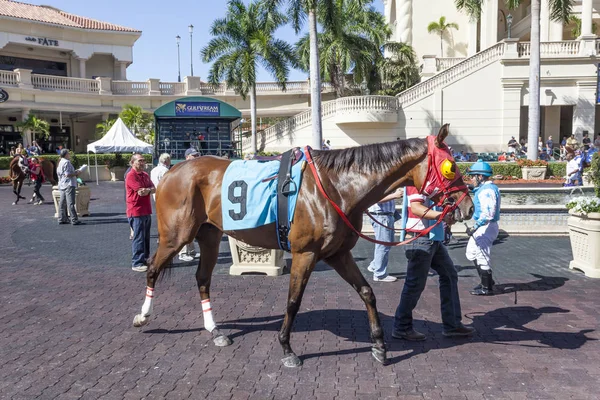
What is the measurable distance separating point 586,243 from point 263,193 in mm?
5907

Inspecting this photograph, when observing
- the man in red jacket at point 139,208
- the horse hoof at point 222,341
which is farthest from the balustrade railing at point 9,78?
the horse hoof at point 222,341

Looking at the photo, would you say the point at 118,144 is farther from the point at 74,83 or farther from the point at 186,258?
the point at 186,258

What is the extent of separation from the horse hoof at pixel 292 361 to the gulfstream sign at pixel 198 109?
1716 cm

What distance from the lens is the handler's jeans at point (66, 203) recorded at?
13641 millimetres

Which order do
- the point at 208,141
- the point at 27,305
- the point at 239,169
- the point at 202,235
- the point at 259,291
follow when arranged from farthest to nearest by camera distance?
the point at 208,141 → the point at 259,291 → the point at 27,305 → the point at 202,235 → the point at 239,169

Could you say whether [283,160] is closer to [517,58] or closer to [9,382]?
[9,382]

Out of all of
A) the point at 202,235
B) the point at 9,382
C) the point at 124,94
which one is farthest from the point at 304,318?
the point at 124,94

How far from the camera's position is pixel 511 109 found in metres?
32.5

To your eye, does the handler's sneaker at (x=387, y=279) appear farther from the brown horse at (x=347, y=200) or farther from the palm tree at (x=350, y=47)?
the palm tree at (x=350, y=47)

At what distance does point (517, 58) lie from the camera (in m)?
31.7

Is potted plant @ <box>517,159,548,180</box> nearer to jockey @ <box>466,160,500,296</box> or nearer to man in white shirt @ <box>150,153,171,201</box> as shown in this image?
jockey @ <box>466,160,500,296</box>

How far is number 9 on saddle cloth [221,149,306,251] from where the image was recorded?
485 cm

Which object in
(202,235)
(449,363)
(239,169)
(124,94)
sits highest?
(124,94)

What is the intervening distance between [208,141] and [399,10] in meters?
26.5
